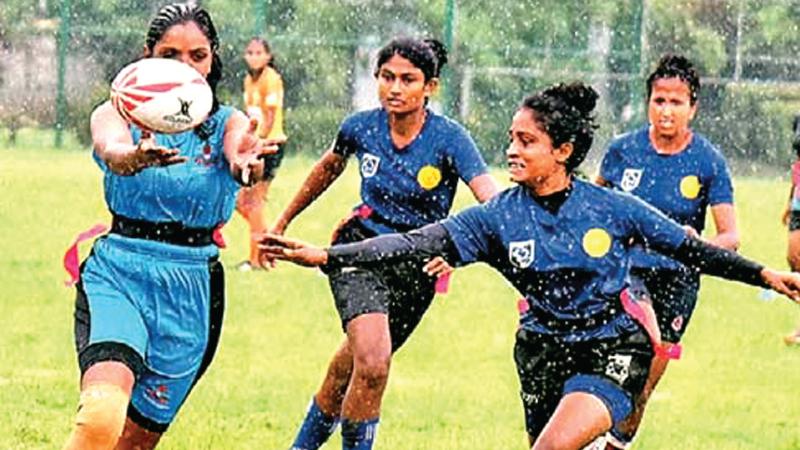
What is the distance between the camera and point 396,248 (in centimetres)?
639

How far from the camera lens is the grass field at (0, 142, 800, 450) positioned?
9.02 m

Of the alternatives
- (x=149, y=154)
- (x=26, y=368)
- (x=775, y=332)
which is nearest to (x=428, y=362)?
(x=26, y=368)

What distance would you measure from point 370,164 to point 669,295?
139 centimetres

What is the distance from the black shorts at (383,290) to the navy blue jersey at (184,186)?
1182 mm

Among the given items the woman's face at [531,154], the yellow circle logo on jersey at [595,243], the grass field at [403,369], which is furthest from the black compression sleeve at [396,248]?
the grass field at [403,369]

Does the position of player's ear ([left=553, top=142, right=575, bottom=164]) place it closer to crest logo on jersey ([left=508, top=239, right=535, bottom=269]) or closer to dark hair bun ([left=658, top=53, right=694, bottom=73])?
crest logo on jersey ([left=508, top=239, right=535, bottom=269])

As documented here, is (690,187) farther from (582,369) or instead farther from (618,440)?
(582,369)

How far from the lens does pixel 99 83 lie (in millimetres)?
28156

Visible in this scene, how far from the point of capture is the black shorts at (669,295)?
840 centimetres

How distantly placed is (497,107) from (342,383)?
20.5 meters

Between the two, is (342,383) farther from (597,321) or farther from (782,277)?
(782,277)

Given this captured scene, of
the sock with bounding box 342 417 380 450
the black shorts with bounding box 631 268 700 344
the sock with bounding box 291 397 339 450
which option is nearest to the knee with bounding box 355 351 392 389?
the sock with bounding box 342 417 380 450

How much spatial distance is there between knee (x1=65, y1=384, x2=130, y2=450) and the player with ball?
0.06 m

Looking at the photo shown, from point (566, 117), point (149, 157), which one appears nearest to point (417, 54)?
point (566, 117)
